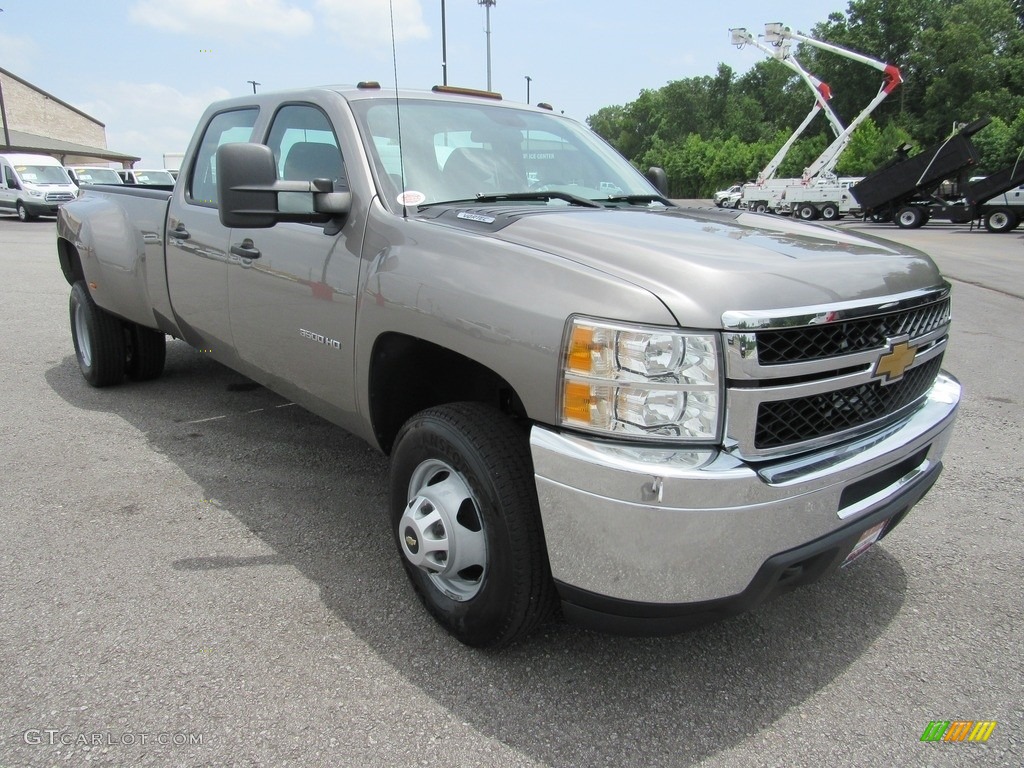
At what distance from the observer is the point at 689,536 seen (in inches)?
75.5

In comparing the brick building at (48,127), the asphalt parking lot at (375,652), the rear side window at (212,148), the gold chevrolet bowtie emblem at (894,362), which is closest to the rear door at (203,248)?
the rear side window at (212,148)

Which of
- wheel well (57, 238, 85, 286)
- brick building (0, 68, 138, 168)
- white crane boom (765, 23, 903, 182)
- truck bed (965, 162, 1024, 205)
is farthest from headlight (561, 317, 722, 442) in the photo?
brick building (0, 68, 138, 168)

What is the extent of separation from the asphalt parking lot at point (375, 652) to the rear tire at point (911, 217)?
26.2 metres

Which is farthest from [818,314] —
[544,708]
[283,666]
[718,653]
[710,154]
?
[710,154]

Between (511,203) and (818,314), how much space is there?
138 cm

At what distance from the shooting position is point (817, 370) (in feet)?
6.73

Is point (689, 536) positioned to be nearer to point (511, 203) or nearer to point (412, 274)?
point (412, 274)

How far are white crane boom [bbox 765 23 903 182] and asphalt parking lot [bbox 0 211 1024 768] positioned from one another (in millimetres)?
32615

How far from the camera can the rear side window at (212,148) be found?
13.0 ft

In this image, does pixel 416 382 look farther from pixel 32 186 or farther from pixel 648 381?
pixel 32 186

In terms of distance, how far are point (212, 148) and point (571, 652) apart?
11.0 ft

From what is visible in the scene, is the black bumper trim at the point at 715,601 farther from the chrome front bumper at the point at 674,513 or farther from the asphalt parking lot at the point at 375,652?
the asphalt parking lot at the point at 375,652

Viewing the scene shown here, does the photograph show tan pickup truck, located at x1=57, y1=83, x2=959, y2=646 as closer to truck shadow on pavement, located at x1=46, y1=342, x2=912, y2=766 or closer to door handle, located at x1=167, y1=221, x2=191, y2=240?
truck shadow on pavement, located at x1=46, y1=342, x2=912, y2=766

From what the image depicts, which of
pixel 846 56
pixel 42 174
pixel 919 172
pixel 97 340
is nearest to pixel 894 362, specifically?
pixel 97 340
